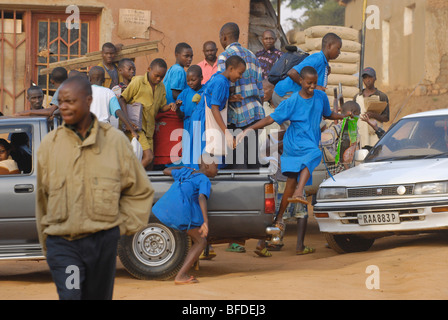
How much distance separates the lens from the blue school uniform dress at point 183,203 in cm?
801

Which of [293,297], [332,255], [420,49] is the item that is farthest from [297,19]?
[293,297]

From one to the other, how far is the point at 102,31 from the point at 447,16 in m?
14.0

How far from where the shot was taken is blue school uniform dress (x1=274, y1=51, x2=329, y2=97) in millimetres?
9977

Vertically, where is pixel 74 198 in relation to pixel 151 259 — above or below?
above

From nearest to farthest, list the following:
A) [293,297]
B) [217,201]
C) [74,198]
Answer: [74,198] < [293,297] < [217,201]

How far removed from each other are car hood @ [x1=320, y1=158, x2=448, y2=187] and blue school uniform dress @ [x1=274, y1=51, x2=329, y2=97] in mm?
1191

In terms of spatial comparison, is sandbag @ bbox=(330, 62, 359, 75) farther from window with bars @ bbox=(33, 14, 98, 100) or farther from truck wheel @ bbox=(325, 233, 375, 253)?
truck wheel @ bbox=(325, 233, 375, 253)

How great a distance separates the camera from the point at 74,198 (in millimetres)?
4852

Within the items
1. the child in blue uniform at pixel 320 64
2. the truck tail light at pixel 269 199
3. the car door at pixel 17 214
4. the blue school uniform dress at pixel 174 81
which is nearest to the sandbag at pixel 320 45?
the child in blue uniform at pixel 320 64

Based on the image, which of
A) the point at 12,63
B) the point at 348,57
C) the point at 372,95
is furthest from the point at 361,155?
the point at 348,57

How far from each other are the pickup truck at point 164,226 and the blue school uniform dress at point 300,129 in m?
1.04

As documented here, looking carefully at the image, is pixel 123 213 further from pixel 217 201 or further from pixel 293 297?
pixel 217 201

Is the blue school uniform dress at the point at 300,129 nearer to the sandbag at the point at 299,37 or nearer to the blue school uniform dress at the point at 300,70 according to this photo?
the blue school uniform dress at the point at 300,70

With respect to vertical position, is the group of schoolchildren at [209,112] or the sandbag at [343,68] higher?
→ the sandbag at [343,68]
